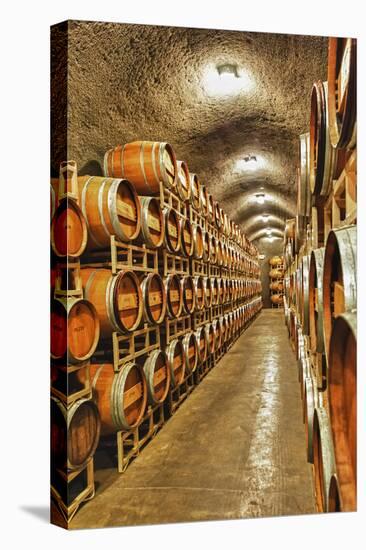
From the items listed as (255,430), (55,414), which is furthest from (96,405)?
(255,430)

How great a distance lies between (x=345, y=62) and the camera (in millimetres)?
2441

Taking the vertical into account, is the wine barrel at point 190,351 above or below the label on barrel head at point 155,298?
below

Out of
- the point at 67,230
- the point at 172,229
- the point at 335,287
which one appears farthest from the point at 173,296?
the point at 335,287

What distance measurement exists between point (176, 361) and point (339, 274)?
275 centimetres

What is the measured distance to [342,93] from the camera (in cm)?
236

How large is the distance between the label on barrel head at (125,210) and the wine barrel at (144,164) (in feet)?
0.73

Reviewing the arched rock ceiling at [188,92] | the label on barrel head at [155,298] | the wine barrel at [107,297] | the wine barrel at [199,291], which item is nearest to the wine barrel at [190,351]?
the wine barrel at [199,291]

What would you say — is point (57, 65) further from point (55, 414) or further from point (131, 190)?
point (55, 414)

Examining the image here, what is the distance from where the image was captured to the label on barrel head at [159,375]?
427 centimetres

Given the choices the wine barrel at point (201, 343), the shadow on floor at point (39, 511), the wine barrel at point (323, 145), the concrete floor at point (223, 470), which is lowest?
the shadow on floor at point (39, 511)

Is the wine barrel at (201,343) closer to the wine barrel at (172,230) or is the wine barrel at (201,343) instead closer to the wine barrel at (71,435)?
the wine barrel at (172,230)

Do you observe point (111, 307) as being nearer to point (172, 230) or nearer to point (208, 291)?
point (172, 230)

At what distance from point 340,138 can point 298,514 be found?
2.31 m

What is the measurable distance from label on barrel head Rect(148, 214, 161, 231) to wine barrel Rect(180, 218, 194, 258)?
0.72 m
